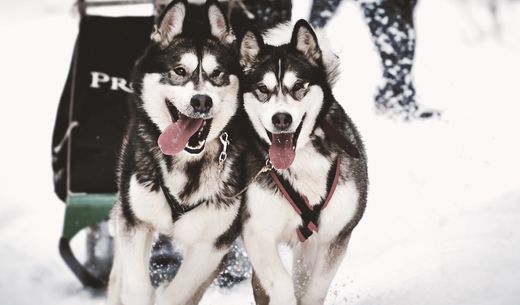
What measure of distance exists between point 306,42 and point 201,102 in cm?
45

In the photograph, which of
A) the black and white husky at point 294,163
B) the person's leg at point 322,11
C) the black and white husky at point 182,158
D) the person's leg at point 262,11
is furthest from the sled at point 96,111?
the black and white husky at point 294,163

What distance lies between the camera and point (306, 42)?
7.88 feet

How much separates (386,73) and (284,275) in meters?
1.23

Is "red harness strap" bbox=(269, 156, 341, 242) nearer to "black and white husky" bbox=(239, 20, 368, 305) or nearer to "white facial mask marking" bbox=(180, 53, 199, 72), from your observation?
"black and white husky" bbox=(239, 20, 368, 305)

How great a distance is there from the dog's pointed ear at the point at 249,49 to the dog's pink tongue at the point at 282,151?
0.92 feet

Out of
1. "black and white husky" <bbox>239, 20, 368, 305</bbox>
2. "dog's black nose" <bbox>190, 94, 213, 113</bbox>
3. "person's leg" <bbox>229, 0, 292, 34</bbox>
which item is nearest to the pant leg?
"person's leg" <bbox>229, 0, 292, 34</bbox>

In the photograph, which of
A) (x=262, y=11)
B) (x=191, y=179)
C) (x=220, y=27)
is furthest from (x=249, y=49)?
(x=262, y=11)

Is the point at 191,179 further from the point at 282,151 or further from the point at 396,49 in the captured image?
the point at 396,49

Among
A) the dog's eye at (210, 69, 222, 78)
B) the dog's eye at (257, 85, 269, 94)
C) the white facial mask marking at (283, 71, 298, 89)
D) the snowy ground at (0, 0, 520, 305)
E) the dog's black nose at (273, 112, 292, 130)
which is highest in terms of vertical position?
the white facial mask marking at (283, 71, 298, 89)

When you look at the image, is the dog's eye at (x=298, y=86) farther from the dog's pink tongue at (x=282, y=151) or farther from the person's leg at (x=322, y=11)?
the person's leg at (x=322, y=11)

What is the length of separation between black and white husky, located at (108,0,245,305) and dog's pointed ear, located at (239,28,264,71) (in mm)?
29

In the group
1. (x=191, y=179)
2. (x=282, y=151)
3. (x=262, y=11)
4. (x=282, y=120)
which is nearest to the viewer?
(x=282, y=120)

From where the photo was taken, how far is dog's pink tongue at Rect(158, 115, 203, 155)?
234cm

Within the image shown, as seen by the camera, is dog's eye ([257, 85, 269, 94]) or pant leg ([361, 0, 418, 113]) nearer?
dog's eye ([257, 85, 269, 94])
